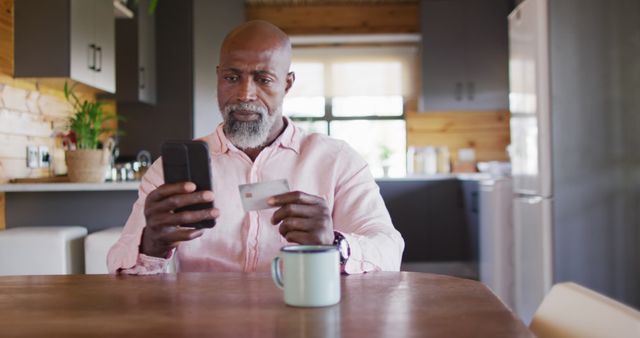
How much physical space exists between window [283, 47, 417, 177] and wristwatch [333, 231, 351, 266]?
4.43 m

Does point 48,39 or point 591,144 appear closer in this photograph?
point 591,144

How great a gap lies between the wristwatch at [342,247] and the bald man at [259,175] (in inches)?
1.7

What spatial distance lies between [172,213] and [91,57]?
2790mm

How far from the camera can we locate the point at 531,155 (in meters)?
2.96

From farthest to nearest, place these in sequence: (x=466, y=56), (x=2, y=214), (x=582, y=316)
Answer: (x=466, y=56), (x=2, y=214), (x=582, y=316)

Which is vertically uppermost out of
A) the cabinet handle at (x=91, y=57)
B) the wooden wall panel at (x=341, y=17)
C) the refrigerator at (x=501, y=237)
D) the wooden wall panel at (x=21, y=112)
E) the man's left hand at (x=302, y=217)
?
the wooden wall panel at (x=341, y=17)

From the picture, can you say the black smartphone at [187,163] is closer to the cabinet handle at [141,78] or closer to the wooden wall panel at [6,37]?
the wooden wall panel at [6,37]

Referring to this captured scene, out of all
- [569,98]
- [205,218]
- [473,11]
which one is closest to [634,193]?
[569,98]

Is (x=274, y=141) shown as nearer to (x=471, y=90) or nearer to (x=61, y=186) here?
(x=61, y=186)

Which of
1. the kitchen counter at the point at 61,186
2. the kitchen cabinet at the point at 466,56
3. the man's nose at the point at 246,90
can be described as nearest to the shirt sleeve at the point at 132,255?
the man's nose at the point at 246,90

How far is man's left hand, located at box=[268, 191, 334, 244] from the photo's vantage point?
110cm

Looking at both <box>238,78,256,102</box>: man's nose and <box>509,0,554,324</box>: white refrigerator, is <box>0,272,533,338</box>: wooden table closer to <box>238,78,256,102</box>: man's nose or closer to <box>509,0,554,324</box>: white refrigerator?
<box>238,78,256,102</box>: man's nose

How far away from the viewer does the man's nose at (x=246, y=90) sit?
4.97ft

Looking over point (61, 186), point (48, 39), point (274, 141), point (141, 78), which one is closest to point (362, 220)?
point (274, 141)
